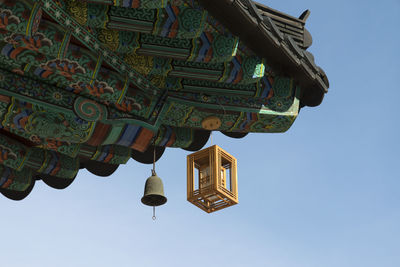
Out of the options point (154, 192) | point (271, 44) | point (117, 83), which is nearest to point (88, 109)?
point (117, 83)

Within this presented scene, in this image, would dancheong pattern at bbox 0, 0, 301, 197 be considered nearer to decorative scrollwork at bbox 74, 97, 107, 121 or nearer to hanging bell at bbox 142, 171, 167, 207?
decorative scrollwork at bbox 74, 97, 107, 121

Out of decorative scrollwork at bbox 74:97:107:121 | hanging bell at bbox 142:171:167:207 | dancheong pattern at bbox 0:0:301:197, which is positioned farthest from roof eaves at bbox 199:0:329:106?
hanging bell at bbox 142:171:167:207

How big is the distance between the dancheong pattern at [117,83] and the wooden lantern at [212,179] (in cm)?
43

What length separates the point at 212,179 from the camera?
10742mm

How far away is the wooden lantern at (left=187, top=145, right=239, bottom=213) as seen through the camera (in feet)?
35.2

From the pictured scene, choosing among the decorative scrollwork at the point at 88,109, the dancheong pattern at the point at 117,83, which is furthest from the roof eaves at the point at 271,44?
the decorative scrollwork at the point at 88,109

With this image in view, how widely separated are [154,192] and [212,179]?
0.85 meters

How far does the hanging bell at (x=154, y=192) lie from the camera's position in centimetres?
1107

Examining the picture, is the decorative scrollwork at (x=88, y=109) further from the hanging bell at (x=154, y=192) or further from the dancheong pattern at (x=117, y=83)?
the hanging bell at (x=154, y=192)

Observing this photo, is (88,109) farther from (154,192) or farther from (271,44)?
(271,44)

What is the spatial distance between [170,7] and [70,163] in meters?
3.38

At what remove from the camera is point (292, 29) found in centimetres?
1139

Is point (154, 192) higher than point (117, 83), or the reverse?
point (117, 83)

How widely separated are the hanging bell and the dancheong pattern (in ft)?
1.60
